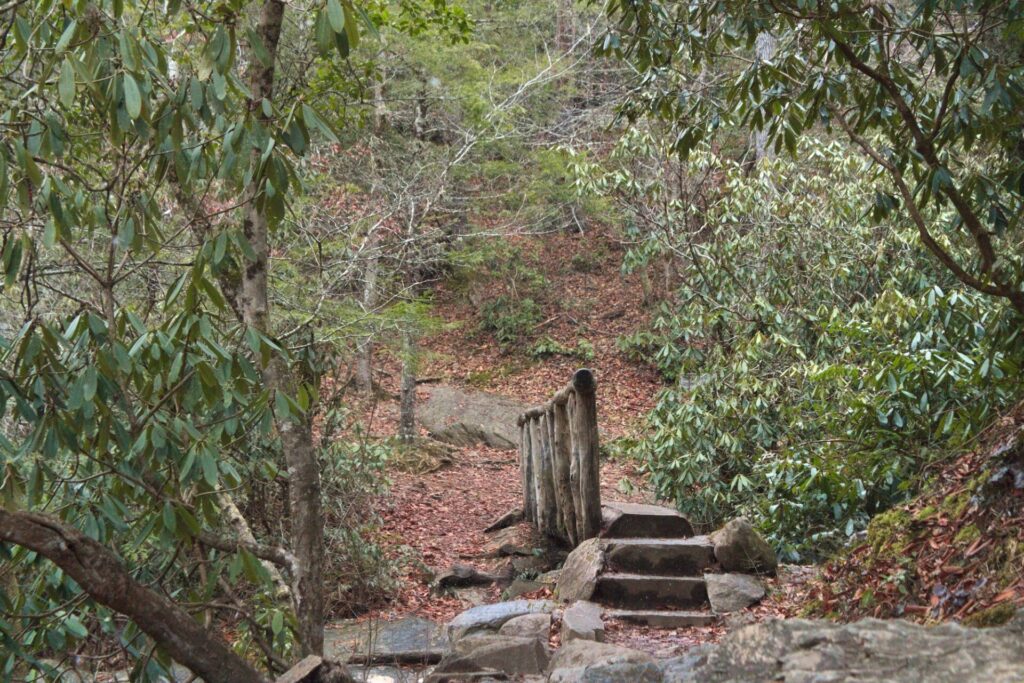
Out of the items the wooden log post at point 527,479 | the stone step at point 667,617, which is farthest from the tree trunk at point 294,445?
the wooden log post at point 527,479

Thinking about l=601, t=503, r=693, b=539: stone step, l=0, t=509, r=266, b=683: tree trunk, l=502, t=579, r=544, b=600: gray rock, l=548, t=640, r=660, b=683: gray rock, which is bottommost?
l=502, t=579, r=544, b=600: gray rock

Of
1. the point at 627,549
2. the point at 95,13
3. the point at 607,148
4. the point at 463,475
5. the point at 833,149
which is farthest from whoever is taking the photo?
the point at 607,148

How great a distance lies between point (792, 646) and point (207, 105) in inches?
94.2

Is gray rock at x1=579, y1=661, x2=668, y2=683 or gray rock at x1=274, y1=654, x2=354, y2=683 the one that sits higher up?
gray rock at x1=579, y1=661, x2=668, y2=683

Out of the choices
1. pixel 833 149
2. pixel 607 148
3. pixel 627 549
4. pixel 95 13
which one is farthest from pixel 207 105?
pixel 607 148

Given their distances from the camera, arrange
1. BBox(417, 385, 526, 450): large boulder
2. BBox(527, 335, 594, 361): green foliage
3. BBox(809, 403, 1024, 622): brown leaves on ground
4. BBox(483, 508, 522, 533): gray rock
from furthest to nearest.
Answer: BBox(527, 335, 594, 361): green foliage → BBox(417, 385, 526, 450): large boulder → BBox(483, 508, 522, 533): gray rock → BBox(809, 403, 1024, 622): brown leaves on ground

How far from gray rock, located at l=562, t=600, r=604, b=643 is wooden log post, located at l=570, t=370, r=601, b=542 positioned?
1.20 m

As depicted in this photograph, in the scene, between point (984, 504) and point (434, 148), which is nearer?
point (984, 504)

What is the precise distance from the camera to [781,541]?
7.60 meters

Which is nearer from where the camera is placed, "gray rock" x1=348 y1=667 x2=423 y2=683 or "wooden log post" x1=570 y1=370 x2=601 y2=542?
"gray rock" x1=348 y1=667 x2=423 y2=683

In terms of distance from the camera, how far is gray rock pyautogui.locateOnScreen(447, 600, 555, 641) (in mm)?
6779

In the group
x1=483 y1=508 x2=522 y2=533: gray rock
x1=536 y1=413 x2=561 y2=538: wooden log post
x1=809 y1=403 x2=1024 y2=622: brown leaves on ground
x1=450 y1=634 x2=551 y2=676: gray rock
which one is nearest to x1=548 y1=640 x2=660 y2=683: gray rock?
x1=450 y1=634 x2=551 y2=676: gray rock

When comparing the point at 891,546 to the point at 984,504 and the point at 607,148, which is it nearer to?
the point at 984,504

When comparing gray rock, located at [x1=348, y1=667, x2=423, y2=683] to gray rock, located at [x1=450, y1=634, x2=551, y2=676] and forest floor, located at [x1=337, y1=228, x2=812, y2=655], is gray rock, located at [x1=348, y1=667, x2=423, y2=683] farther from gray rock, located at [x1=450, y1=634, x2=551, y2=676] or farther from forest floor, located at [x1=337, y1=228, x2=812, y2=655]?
forest floor, located at [x1=337, y1=228, x2=812, y2=655]
